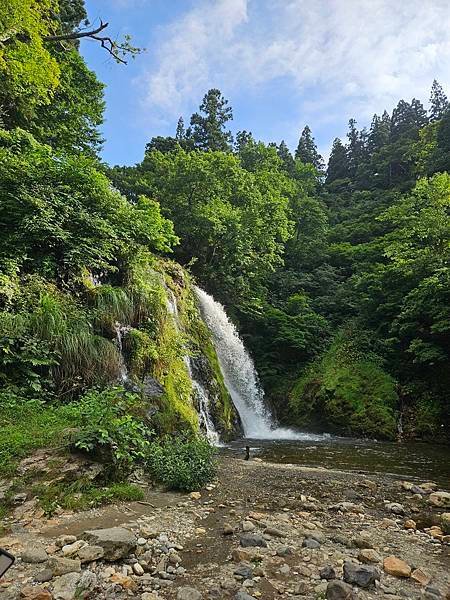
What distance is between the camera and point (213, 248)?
21266 mm

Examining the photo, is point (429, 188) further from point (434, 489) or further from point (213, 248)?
point (434, 489)

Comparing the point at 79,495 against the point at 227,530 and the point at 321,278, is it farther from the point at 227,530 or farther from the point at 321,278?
the point at 321,278

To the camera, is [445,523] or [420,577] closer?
[420,577]

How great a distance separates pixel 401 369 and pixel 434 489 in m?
10.4

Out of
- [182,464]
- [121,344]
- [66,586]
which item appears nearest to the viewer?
[66,586]

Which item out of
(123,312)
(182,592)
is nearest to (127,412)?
(123,312)

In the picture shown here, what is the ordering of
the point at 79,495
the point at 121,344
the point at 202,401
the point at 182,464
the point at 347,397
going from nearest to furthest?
the point at 79,495, the point at 182,464, the point at 121,344, the point at 202,401, the point at 347,397

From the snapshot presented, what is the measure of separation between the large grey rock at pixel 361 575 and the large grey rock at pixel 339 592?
0.20 meters

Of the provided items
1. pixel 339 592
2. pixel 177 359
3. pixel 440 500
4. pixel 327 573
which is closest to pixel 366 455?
pixel 440 500

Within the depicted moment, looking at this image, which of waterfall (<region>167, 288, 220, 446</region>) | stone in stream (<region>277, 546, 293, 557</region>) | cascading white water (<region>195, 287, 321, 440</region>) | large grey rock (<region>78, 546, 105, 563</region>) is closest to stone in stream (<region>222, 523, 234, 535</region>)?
stone in stream (<region>277, 546, 293, 557</region>)

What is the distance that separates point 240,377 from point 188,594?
14093mm

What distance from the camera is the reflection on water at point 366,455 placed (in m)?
8.20

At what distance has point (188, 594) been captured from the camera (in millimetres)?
2859

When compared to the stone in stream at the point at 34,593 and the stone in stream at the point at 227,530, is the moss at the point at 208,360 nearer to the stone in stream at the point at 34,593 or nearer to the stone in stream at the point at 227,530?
the stone in stream at the point at 227,530
